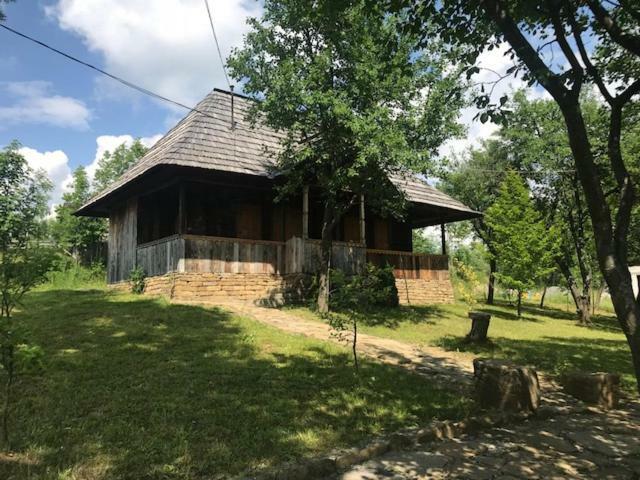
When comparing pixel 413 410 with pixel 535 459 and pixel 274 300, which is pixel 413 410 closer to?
pixel 535 459

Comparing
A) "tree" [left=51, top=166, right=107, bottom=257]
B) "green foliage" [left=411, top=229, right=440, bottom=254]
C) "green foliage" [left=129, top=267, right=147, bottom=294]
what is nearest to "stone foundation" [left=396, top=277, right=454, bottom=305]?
"green foliage" [left=129, top=267, right=147, bottom=294]

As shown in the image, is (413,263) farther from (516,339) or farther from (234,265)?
(234,265)

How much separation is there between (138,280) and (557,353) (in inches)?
434

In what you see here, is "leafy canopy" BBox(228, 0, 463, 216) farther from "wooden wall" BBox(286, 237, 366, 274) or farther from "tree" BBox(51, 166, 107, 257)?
"tree" BBox(51, 166, 107, 257)

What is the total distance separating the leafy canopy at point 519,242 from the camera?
16.4 m

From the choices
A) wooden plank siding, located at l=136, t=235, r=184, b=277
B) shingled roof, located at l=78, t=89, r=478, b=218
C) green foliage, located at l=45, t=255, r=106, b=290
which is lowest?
green foliage, located at l=45, t=255, r=106, b=290

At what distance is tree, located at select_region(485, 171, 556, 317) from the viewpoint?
1642 cm

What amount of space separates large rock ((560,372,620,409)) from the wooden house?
829cm

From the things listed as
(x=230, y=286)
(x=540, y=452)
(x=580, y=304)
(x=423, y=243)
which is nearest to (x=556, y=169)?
(x=580, y=304)

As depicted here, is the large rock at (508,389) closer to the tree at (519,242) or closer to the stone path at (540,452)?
the stone path at (540,452)

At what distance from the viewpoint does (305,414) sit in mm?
4863

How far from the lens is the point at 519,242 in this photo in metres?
16.5

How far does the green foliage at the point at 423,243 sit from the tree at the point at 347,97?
32.8 meters

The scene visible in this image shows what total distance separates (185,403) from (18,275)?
2011 millimetres
